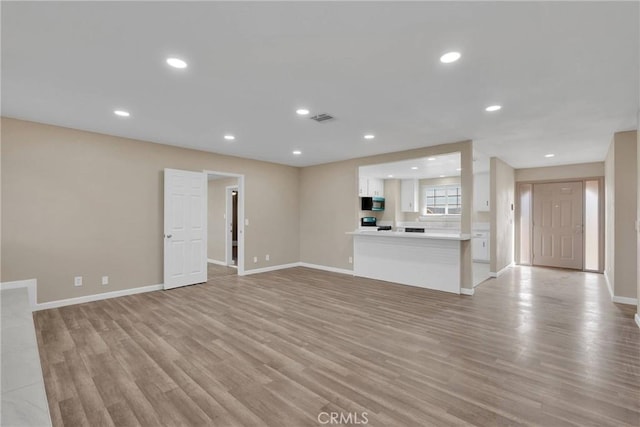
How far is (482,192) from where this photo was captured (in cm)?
849

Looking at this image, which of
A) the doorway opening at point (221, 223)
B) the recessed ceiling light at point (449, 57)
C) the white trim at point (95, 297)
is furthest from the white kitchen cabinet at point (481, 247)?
the white trim at point (95, 297)

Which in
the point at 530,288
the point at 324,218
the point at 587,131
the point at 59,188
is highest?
the point at 587,131

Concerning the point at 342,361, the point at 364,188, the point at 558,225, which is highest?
the point at 364,188

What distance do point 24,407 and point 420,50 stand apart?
3413 millimetres

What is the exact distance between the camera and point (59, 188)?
434 centimetres

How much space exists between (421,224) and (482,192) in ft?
6.66

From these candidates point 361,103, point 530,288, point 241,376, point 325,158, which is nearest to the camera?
point 241,376

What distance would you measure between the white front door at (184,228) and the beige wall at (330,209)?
2729mm

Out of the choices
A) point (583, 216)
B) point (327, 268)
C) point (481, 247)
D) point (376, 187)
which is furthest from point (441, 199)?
point (327, 268)

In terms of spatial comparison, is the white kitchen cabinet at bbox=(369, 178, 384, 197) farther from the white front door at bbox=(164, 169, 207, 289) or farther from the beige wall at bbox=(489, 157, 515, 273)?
the white front door at bbox=(164, 169, 207, 289)

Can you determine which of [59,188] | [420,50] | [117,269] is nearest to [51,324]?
[117,269]

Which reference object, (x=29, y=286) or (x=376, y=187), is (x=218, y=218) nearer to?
(x=29, y=286)

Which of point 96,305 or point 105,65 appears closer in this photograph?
point 105,65

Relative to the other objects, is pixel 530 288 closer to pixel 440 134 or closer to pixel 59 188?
pixel 440 134
